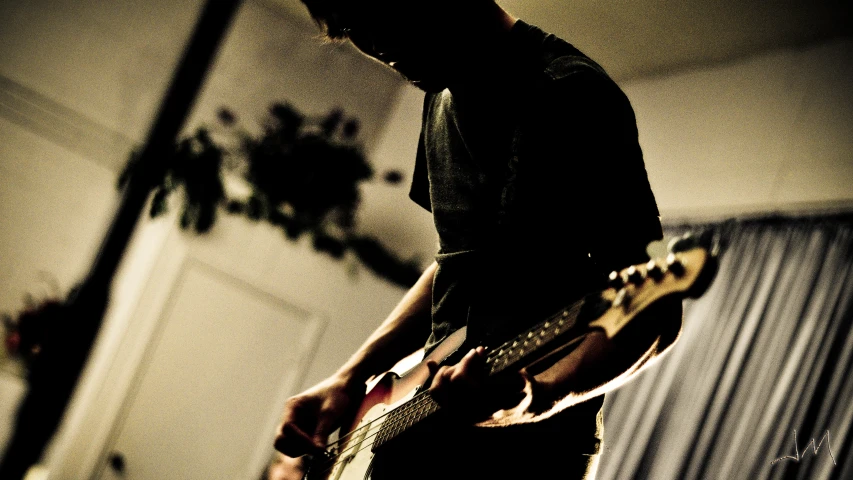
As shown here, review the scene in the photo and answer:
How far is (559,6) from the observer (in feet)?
13.0

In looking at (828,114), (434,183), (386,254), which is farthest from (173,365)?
(828,114)

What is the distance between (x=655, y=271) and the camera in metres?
0.93

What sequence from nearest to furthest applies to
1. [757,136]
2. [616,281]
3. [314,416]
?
[616,281] < [314,416] < [757,136]

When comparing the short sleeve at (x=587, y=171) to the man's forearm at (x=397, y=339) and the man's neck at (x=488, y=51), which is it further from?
the man's forearm at (x=397, y=339)

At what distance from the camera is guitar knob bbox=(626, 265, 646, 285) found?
0.96 m

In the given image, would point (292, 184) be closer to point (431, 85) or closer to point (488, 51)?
point (431, 85)

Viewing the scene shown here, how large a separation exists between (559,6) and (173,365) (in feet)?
11.6

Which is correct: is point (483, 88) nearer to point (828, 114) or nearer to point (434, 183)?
point (434, 183)

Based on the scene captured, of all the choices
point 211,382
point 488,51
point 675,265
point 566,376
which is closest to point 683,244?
point 675,265

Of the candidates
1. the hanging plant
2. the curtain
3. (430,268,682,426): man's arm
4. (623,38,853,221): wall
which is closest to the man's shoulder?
(430,268,682,426): man's arm

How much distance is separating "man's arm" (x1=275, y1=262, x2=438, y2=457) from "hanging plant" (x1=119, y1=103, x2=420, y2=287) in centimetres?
261

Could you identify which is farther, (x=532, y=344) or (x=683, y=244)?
(x=532, y=344)

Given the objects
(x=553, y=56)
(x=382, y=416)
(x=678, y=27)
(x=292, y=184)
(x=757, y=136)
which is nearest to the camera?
(x=553, y=56)

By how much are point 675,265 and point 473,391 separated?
42 cm
